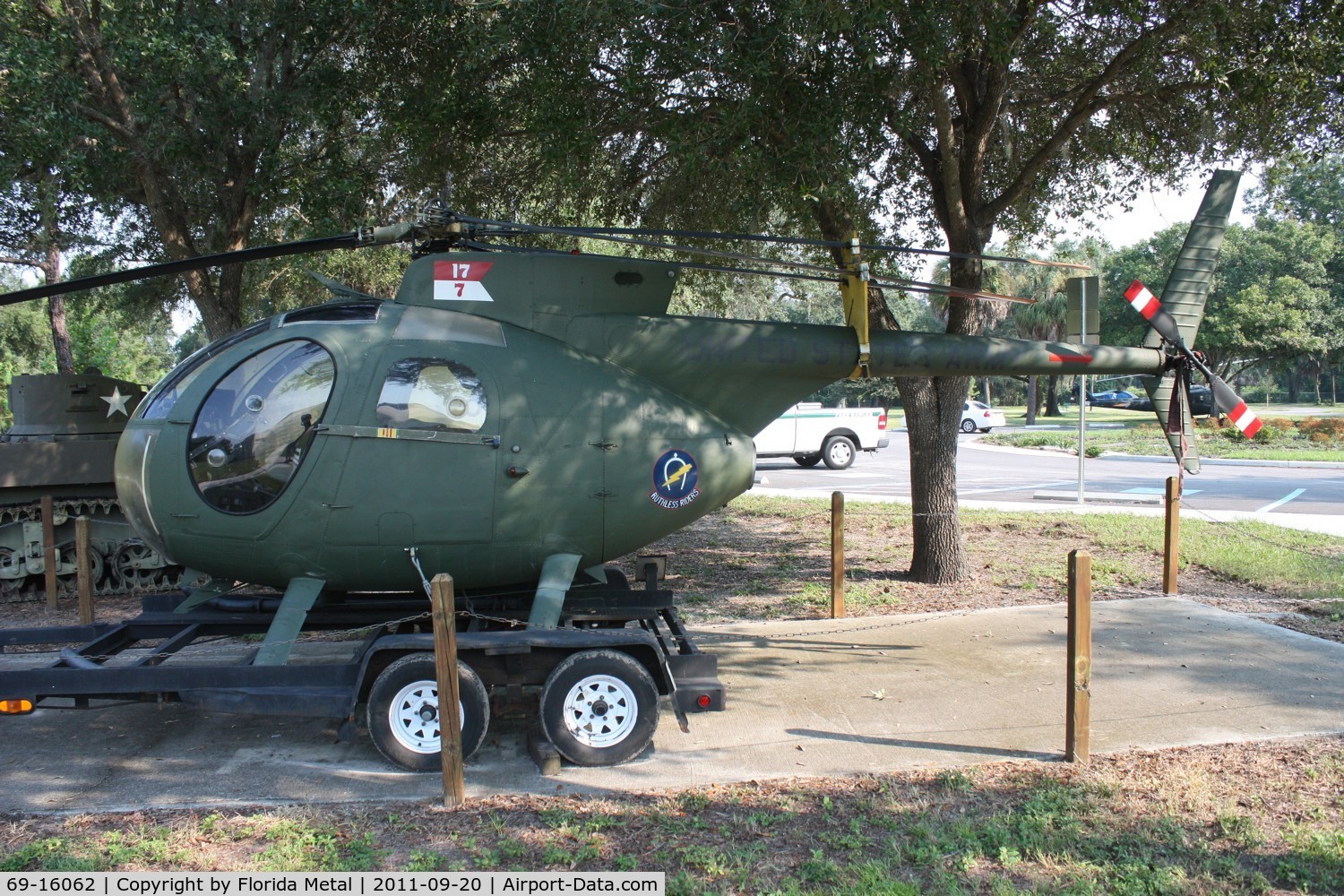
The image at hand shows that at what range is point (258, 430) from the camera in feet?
18.3

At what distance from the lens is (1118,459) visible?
2455 cm

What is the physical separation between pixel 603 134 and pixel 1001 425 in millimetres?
35806

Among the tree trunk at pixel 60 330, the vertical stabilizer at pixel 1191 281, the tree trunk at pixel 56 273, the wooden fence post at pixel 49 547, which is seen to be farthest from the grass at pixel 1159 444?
the tree trunk at pixel 60 330

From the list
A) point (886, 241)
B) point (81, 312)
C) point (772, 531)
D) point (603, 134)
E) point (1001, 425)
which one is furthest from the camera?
point (1001, 425)

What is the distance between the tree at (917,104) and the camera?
24.7ft

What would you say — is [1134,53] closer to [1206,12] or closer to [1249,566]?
[1206,12]

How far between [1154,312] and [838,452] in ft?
52.9

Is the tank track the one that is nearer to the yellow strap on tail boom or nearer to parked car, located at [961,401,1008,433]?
the yellow strap on tail boom

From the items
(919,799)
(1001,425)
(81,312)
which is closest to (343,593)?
(919,799)

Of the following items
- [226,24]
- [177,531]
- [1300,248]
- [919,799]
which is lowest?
[919,799]

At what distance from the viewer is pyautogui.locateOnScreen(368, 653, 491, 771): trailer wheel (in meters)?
5.20

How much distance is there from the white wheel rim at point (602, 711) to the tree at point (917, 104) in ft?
14.2

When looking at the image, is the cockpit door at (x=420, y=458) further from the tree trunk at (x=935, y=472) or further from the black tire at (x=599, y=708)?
the tree trunk at (x=935, y=472)

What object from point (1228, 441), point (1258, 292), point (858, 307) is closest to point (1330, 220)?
point (1258, 292)
